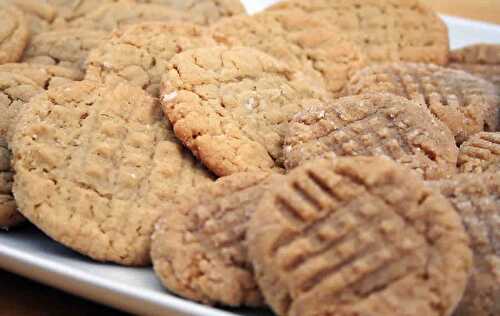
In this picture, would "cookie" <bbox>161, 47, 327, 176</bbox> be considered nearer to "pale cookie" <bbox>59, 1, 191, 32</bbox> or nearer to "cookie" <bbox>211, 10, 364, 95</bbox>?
"cookie" <bbox>211, 10, 364, 95</bbox>

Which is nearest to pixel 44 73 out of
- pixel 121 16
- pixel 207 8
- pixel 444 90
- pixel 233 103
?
pixel 121 16

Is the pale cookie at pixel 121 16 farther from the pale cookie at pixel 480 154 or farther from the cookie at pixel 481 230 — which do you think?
the cookie at pixel 481 230

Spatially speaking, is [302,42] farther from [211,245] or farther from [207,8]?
[211,245]

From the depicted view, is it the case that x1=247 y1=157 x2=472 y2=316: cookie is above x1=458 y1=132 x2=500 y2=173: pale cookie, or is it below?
above

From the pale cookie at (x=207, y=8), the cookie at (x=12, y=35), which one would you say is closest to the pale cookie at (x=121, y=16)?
the pale cookie at (x=207, y=8)

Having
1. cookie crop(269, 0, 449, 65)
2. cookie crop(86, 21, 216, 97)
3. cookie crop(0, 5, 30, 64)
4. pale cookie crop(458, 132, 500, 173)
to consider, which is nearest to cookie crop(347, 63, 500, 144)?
pale cookie crop(458, 132, 500, 173)

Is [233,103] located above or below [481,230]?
above
